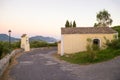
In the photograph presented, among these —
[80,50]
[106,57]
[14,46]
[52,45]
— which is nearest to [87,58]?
[106,57]

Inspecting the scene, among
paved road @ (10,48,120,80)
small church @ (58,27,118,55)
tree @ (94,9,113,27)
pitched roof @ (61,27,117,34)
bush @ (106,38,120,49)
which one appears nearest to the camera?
paved road @ (10,48,120,80)

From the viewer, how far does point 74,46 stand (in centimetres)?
3412

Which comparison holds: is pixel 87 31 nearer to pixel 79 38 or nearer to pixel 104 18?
pixel 79 38

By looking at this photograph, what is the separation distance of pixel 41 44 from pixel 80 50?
66.1 ft

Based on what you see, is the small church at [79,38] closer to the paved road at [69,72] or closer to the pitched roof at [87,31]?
the pitched roof at [87,31]

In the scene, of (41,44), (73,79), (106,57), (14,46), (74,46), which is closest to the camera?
(73,79)

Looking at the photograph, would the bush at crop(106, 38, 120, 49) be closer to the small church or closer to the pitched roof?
the small church

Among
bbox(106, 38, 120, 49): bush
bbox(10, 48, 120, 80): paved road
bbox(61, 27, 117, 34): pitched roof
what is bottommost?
bbox(10, 48, 120, 80): paved road

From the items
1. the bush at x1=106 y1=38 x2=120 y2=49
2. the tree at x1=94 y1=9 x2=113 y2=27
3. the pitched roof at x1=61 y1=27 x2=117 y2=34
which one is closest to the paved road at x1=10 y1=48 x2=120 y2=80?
the bush at x1=106 y1=38 x2=120 y2=49

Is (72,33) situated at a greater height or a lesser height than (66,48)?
greater

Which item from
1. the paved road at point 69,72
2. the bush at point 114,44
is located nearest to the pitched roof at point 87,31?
the bush at point 114,44

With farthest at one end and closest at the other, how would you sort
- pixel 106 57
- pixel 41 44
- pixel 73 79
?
pixel 41 44 < pixel 106 57 < pixel 73 79

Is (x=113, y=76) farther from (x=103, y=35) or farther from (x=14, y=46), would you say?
(x=14, y=46)

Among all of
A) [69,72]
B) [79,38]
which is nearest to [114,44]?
[79,38]
